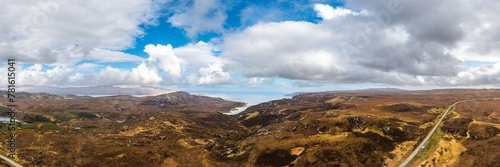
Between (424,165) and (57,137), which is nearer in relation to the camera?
(424,165)

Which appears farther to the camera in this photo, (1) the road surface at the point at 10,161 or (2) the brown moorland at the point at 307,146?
(2) the brown moorland at the point at 307,146

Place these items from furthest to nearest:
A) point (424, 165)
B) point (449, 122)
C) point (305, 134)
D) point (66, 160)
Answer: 1. point (305, 134)
2. point (449, 122)
3. point (66, 160)
4. point (424, 165)

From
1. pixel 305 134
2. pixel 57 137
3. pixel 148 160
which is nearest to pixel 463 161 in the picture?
pixel 305 134

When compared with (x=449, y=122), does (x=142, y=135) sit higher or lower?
lower

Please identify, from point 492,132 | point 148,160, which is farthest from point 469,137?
point 148,160

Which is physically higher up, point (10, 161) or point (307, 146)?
point (307, 146)

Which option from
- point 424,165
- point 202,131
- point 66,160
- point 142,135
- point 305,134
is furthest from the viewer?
point 202,131

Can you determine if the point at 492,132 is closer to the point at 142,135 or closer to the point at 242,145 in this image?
the point at 242,145

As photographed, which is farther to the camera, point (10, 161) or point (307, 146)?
point (307, 146)

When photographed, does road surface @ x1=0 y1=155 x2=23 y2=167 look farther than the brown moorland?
No

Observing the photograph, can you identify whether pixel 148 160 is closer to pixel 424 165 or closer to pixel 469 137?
pixel 424 165
